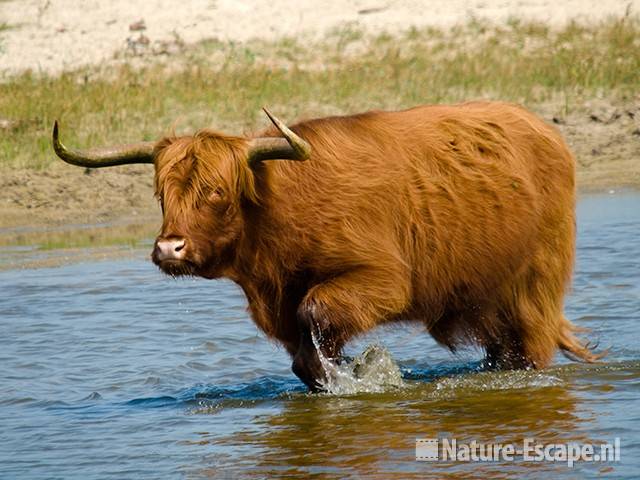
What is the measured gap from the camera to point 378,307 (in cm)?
617

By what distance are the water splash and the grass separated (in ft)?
25.4

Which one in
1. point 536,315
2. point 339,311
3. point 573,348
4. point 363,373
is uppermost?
point 339,311

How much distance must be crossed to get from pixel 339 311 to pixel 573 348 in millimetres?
1604

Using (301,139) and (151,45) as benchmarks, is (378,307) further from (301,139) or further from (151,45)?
(151,45)

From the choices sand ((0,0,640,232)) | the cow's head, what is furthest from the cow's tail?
sand ((0,0,640,232))

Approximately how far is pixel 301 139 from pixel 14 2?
15581 mm

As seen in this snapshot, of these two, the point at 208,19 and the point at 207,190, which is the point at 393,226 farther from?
the point at 208,19

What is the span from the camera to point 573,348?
7.10 meters

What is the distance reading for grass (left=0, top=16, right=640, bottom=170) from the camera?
579 inches

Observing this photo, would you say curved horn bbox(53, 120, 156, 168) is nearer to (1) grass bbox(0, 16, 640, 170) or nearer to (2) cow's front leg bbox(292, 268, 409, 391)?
(2) cow's front leg bbox(292, 268, 409, 391)

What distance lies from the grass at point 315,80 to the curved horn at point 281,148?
815 cm

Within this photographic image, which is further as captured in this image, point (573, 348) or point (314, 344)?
point (573, 348)

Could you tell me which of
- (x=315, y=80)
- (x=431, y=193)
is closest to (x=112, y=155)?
(x=431, y=193)

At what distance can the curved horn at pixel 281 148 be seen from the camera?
582 centimetres
